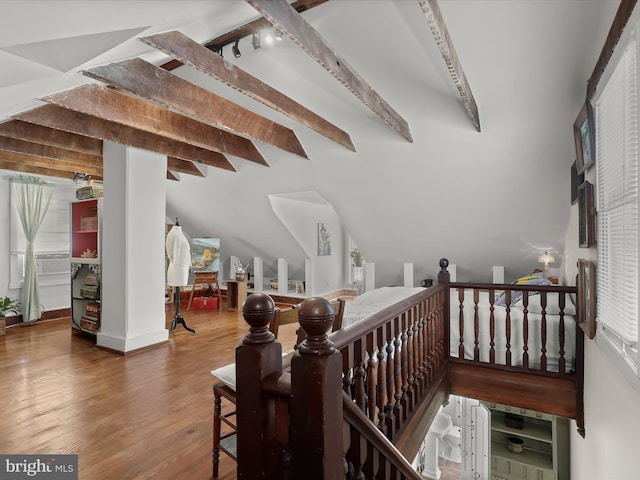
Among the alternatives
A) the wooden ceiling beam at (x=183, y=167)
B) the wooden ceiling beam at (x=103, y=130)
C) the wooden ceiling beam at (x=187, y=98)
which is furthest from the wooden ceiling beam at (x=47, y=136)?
the wooden ceiling beam at (x=187, y=98)

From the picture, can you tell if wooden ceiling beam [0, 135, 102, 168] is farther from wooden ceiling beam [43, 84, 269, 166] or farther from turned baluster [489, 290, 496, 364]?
turned baluster [489, 290, 496, 364]

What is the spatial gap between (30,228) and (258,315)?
6.32 m

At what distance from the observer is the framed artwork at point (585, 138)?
6.88ft

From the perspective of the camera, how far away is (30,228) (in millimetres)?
5500

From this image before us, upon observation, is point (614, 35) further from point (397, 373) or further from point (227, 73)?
point (227, 73)

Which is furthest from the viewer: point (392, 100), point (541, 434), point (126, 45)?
point (541, 434)

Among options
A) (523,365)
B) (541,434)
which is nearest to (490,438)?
(541,434)

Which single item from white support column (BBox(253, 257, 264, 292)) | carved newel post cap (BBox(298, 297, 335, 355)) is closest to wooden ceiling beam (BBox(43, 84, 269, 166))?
carved newel post cap (BBox(298, 297, 335, 355))

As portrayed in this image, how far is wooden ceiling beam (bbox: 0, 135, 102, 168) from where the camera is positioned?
157 inches

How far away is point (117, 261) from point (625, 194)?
173 inches

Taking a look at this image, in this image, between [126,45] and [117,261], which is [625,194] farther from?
[117,261]

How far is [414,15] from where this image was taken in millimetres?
2365

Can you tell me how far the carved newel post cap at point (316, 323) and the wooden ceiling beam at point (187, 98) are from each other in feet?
7.35

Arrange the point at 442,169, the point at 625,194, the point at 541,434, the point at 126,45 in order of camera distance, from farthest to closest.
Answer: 1. the point at 541,434
2. the point at 442,169
3. the point at 126,45
4. the point at 625,194
